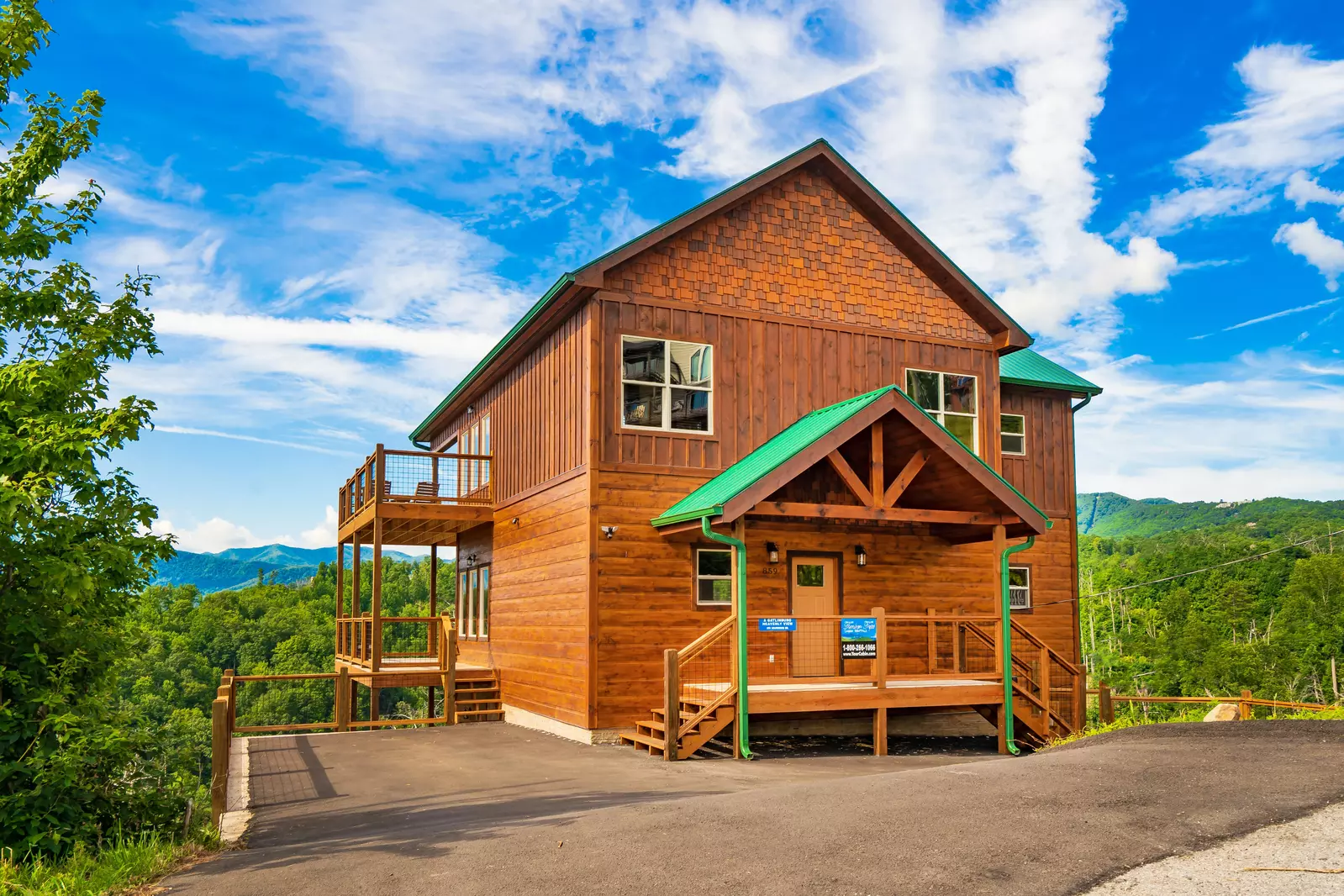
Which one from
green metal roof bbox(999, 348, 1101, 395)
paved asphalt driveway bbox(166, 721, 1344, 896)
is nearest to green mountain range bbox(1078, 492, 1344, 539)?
green metal roof bbox(999, 348, 1101, 395)

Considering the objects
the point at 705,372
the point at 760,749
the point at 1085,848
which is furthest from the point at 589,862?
the point at 705,372

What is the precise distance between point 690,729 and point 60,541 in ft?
25.6

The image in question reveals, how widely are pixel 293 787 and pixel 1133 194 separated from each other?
97403mm

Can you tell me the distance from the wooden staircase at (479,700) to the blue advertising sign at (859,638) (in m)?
8.08

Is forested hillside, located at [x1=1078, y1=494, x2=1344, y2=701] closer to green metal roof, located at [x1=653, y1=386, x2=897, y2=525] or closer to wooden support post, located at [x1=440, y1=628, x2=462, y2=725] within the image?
green metal roof, located at [x1=653, y1=386, x2=897, y2=525]

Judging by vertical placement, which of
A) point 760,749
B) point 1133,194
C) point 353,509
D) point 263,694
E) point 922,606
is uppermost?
point 1133,194

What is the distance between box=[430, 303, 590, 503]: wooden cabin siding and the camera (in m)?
16.6

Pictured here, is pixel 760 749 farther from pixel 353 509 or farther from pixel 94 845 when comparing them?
pixel 353 509

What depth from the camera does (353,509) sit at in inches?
903

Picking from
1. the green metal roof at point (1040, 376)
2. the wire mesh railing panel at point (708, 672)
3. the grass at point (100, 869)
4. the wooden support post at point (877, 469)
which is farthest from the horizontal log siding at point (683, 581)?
the grass at point (100, 869)

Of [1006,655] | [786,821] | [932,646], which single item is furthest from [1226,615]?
[786,821]

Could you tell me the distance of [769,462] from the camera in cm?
1449

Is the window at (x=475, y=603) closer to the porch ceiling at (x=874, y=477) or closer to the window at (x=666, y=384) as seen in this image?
the window at (x=666, y=384)

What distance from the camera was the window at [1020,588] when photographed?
21.0 metres
